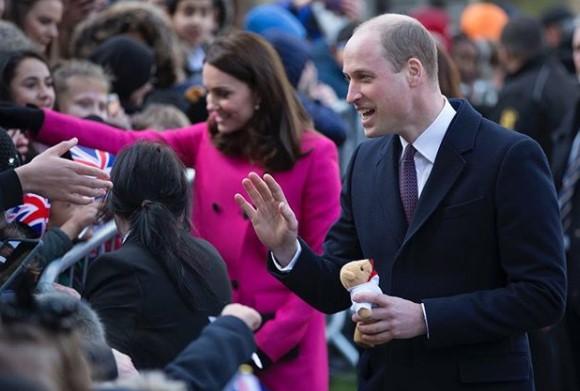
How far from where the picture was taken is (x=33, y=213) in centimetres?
545

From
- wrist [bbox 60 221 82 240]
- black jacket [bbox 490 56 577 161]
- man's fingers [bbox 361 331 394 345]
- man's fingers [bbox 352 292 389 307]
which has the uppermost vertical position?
man's fingers [bbox 352 292 389 307]

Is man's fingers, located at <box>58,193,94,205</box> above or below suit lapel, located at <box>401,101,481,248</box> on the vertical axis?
below

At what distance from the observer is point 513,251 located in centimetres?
467

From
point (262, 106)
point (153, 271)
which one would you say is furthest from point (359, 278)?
point (262, 106)

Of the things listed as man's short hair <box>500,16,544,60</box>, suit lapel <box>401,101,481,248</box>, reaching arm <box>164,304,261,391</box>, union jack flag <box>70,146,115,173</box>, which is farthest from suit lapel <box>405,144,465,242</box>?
man's short hair <box>500,16,544,60</box>

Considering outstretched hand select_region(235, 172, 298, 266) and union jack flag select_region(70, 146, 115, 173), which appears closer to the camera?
outstretched hand select_region(235, 172, 298, 266)

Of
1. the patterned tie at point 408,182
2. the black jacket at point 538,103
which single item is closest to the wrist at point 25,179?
the patterned tie at point 408,182

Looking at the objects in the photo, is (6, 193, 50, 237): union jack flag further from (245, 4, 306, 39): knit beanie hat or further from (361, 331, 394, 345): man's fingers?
(245, 4, 306, 39): knit beanie hat

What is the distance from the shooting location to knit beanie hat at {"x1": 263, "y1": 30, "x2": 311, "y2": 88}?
24.3ft

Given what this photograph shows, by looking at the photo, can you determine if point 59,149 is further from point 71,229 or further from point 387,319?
point 387,319

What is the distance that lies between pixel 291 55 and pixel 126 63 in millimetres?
917

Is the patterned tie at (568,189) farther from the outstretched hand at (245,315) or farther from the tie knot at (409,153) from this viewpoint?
the outstretched hand at (245,315)

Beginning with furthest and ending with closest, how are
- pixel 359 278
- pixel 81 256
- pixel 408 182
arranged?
1. pixel 81 256
2. pixel 408 182
3. pixel 359 278

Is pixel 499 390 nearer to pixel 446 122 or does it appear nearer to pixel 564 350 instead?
pixel 446 122
